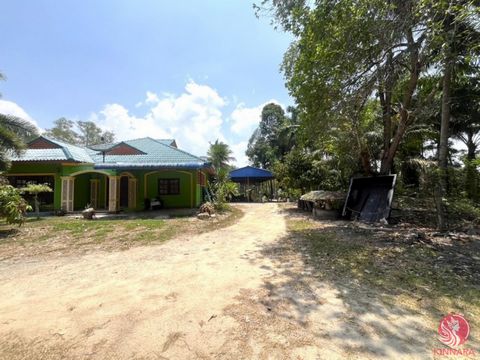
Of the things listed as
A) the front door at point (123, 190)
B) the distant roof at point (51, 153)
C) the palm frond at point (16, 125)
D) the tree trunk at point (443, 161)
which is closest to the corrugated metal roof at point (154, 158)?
the distant roof at point (51, 153)

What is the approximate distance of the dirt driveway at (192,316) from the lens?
2471 millimetres

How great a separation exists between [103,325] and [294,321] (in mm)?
2216

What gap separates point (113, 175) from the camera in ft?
46.1

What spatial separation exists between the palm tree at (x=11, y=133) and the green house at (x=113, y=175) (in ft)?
8.95

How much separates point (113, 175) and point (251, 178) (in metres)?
13.3

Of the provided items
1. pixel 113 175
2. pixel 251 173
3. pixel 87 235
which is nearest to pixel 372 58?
pixel 87 235

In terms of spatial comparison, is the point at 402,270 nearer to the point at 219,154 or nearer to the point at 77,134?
the point at 219,154

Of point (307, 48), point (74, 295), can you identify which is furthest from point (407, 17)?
point (74, 295)

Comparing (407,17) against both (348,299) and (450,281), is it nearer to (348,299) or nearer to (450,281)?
(450,281)

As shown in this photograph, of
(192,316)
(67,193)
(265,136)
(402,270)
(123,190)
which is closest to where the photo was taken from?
(192,316)

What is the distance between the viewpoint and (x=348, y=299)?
11.6 feet

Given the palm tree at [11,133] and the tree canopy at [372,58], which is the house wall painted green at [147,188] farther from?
the tree canopy at [372,58]

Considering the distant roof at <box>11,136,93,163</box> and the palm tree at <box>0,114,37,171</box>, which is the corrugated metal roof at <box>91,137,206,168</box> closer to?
the distant roof at <box>11,136,93,163</box>

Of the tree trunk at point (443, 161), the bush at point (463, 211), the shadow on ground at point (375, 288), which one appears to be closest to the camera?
the shadow on ground at point (375, 288)
